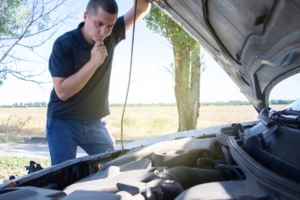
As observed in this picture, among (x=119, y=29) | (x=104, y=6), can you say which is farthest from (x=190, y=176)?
(x=119, y=29)

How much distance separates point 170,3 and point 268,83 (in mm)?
1071

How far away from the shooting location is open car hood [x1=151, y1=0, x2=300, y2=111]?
34.6 inches

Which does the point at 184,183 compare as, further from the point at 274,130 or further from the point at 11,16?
the point at 11,16

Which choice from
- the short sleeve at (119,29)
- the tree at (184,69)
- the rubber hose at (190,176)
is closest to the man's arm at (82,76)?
the short sleeve at (119,29)

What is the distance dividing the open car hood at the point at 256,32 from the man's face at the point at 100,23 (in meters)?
0.52

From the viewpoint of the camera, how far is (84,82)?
1.99 meters

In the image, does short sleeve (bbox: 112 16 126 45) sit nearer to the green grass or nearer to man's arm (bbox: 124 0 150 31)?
man's arm (bbox: 124 0 150 31)

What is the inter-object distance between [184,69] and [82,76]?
5.13 m

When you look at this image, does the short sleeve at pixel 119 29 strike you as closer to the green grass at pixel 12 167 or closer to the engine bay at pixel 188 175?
the engine bay at pixel 188 175

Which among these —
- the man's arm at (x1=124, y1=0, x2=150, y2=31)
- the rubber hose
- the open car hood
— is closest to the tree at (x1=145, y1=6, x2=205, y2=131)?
the man's arm at (x1=124, y1=0, x2=150, y2=31)

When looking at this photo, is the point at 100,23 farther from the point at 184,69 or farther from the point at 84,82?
the point at 184,69

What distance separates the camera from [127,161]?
1.58 m

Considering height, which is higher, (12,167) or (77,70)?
(77,70)

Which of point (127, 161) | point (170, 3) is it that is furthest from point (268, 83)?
point (127, 161)
